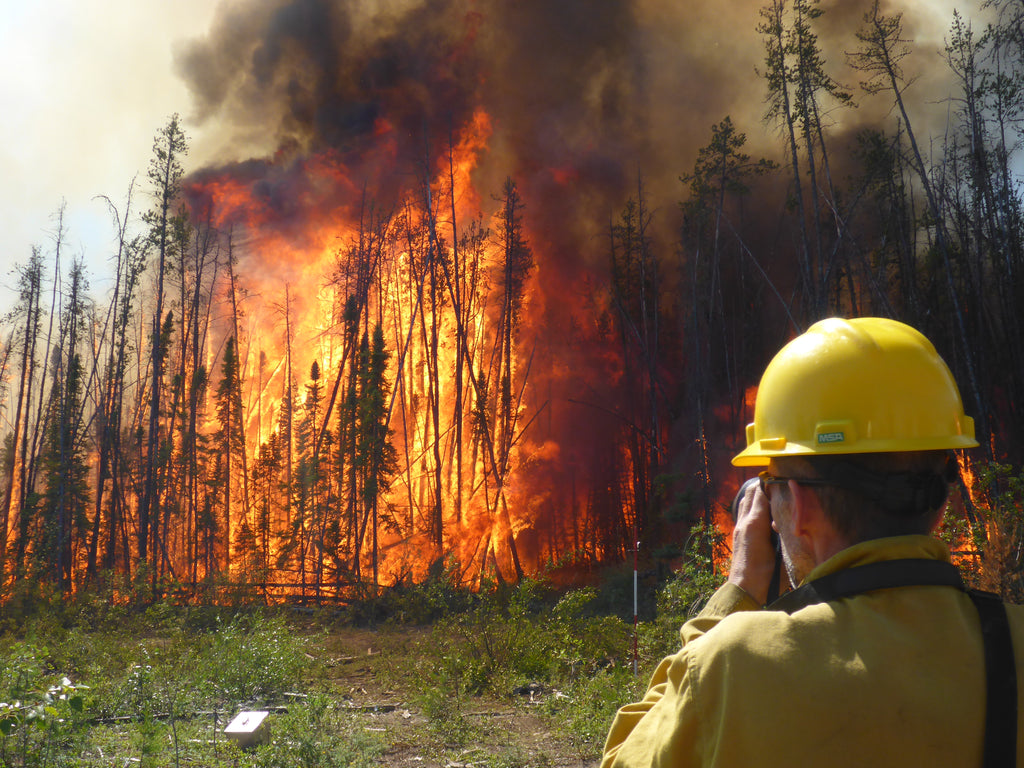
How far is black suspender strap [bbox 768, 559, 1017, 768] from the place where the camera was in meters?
0.85

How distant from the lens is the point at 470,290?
1609 centimetres

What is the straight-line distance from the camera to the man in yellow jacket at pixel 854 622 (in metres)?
0.87

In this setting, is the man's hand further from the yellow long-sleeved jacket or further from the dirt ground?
the dirt ground

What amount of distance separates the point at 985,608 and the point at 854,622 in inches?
7.7

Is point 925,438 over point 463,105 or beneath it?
beneath

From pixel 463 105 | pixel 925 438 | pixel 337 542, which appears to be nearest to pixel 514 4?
pixel 463 105

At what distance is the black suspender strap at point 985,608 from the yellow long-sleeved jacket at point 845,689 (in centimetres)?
1

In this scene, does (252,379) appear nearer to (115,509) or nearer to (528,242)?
(115,509)

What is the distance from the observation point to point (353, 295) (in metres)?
16.6

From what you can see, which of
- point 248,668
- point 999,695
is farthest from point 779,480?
point 248,668

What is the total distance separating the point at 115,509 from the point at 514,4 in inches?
641

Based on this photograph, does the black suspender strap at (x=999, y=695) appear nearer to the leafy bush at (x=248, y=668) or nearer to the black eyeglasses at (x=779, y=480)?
the black eyeglasses at (x=779, y=480)

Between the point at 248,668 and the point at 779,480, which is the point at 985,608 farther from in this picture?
the point at 248,668

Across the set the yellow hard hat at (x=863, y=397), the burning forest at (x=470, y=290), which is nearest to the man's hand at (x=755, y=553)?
the yellow hard hat at (x=863, y=397)
